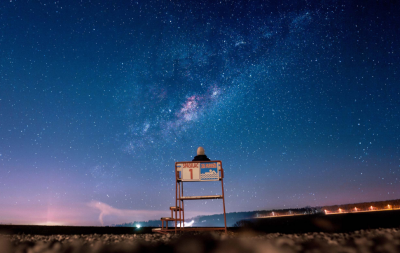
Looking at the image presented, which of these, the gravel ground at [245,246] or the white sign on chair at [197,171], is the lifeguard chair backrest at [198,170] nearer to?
the white sign on chair at [197,171]

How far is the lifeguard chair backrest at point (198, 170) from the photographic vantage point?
812 cm

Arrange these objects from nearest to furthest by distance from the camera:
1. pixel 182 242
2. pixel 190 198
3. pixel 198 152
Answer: pixel 182 242
pixel 190 198
pixel 198 152

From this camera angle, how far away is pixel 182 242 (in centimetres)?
335

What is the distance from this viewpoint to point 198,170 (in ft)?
27.0

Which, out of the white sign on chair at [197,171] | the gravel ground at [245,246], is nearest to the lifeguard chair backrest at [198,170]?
the white sign on chair at [197,171]

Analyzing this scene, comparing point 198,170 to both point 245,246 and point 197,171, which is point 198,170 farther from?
point 245,246

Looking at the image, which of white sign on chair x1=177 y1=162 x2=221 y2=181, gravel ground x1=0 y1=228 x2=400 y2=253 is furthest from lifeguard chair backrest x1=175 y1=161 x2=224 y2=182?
gravel ground x1=0 y1=228 x2=400 y2=253

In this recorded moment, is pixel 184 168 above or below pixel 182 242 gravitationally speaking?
above

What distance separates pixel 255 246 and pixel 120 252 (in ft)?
6.04

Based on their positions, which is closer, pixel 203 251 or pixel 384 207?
pixel 203 251

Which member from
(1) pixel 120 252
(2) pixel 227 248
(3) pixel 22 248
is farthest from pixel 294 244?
(3) pixel 22 248

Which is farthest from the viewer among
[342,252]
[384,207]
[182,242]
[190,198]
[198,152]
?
[384,207]

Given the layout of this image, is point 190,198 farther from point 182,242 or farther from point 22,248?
point 22,248

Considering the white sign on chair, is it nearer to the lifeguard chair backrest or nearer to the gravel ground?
the lifeguard chair backrest
